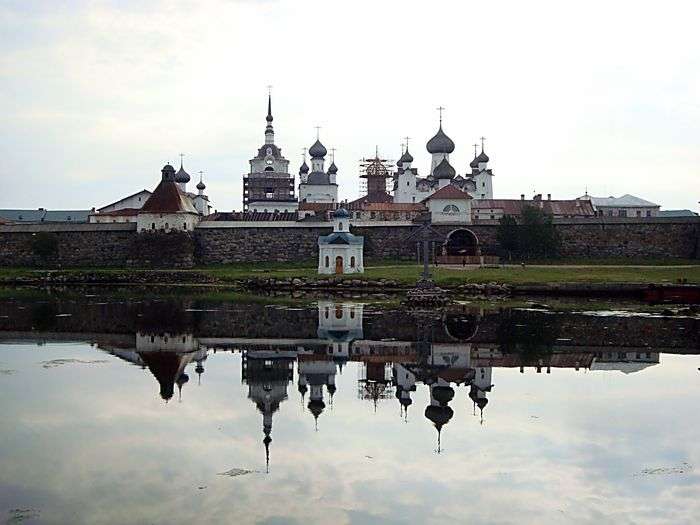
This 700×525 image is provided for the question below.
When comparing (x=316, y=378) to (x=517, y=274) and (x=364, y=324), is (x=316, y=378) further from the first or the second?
(x=517, y=274)

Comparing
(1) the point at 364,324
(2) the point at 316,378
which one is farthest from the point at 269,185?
(2) the point at 316,378

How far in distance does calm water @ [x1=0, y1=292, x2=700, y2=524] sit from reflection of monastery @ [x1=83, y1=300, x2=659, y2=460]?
0.06 meters

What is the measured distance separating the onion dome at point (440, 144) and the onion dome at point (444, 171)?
234cm

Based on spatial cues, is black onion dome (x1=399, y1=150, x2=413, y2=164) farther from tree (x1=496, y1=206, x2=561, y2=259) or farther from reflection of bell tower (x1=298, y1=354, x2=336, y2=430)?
reflection of bell tower (x1=298, y1=354, x2=336, y2=430)

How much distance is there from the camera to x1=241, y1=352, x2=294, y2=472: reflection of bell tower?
497 inches

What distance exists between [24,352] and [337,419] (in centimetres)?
940

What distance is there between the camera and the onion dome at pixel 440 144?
73.9m

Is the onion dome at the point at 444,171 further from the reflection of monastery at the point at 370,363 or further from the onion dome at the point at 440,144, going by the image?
the reflection of monastery at the point at 370,363

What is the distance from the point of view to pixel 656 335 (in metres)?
21.8

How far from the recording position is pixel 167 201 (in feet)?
181

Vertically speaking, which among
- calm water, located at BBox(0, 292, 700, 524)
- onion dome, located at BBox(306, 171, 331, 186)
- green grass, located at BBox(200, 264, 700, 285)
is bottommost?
calm water, located at BBox(0, 292, 700, 524)

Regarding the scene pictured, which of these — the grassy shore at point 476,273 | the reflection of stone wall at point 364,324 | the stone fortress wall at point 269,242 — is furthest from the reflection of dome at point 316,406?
the stone fortress wall at point 269,242

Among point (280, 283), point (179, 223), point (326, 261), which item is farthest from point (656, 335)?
point (179, 223)

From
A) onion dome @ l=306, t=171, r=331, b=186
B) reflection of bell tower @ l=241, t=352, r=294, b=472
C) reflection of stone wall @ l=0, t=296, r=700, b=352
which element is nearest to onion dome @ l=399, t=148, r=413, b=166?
onion dome @ l=306, t=171, r=331, b=186
